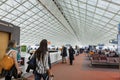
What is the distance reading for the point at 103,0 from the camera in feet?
92.4

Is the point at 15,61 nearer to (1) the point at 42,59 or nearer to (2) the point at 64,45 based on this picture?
(1) the point at 42,59

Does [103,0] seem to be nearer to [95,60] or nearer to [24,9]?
[95,60]

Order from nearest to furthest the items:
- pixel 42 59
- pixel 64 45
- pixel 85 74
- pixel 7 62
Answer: pixel 42 59 → pixel 7 62 → pixel 85 74 → pixel 64 45

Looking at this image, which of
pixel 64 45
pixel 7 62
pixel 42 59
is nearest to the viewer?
pixel 42 59

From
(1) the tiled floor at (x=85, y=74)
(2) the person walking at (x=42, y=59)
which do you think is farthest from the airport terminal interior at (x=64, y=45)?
(2) the person walking at (x=42, y=59)

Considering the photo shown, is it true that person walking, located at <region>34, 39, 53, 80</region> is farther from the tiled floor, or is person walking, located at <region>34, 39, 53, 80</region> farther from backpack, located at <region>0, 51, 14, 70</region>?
the tiled floor

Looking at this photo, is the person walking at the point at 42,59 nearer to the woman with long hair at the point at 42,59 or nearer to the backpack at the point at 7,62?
the woman with long hair at the point at 42,59

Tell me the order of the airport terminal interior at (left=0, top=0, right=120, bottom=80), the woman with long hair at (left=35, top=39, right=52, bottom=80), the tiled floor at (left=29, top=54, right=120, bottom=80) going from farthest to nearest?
1. the tiled floor at (left=29, top=54, right=120, bottom=80)
2. the airport terminal interior at (left=0, top=0, right=120, bottom=80)
3. the woman with long hair at (left=35, top=39, right=52, bottom=80)

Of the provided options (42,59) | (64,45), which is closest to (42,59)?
(42,59)

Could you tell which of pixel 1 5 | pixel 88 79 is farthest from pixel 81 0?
pixel 88 79

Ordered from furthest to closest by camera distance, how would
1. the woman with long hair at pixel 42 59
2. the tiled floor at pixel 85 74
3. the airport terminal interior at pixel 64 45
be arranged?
the tiled floor at pixel 85 74, the airport terminal interior at pixel 64 45, the woman with long hair at pixel 42 59

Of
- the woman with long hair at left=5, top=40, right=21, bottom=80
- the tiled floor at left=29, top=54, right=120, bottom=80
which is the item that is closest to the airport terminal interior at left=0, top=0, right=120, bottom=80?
the tiled floor at left=29, top=54, right=120, bottom=80

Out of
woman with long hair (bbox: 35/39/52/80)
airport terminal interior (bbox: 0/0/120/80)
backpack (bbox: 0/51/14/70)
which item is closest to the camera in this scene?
woman with long hair (bbox: 35/39/52/80)

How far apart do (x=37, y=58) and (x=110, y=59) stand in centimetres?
1531
